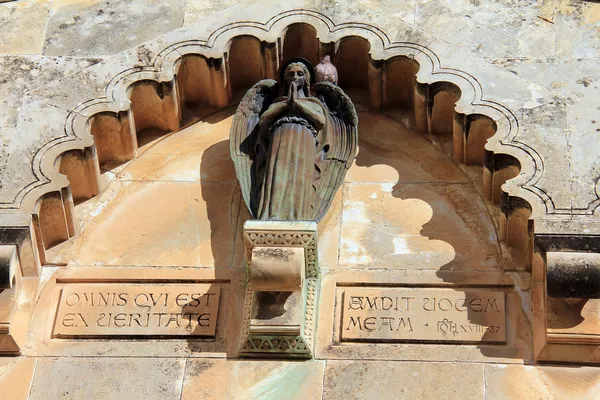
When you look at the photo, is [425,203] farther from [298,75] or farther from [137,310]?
[137,310]

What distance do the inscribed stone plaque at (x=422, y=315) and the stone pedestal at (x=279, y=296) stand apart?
1.25 feet

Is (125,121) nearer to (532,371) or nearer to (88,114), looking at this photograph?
(88,114)

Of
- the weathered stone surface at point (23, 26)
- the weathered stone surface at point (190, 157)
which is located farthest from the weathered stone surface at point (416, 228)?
the weathered stone surface at point (23, 26)

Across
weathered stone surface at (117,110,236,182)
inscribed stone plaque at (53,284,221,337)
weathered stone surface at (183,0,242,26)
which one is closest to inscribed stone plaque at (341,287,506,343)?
inscribed stone plaque at (53,284,221,337)

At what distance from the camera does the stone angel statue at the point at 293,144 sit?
1241 centimetres

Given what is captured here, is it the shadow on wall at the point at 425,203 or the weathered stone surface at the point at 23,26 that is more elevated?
the weathered stone surface at the point at 23,26

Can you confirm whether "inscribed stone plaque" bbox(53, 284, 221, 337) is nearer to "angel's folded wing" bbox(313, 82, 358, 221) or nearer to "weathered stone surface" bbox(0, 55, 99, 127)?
"angel's folded wing" bbox(313, 82, 358, 221)

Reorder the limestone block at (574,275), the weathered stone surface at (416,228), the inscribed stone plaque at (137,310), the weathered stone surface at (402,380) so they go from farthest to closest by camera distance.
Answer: the weathered stone surface at (416,228)
the inscribed stone plaque at (137,310)
the weathered stone surface at (402,380)
the limestone block at (574,275)

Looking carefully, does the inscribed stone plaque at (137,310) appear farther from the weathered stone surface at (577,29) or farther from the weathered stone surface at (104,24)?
the weathered stone surface at (577,29)

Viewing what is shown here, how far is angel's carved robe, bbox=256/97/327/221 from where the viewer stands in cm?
1230

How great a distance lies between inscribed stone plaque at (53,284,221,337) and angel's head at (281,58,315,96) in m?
1.86

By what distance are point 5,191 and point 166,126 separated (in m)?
1.80

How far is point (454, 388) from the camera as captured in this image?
11.7 metres

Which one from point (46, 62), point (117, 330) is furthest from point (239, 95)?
point (117, 330)
